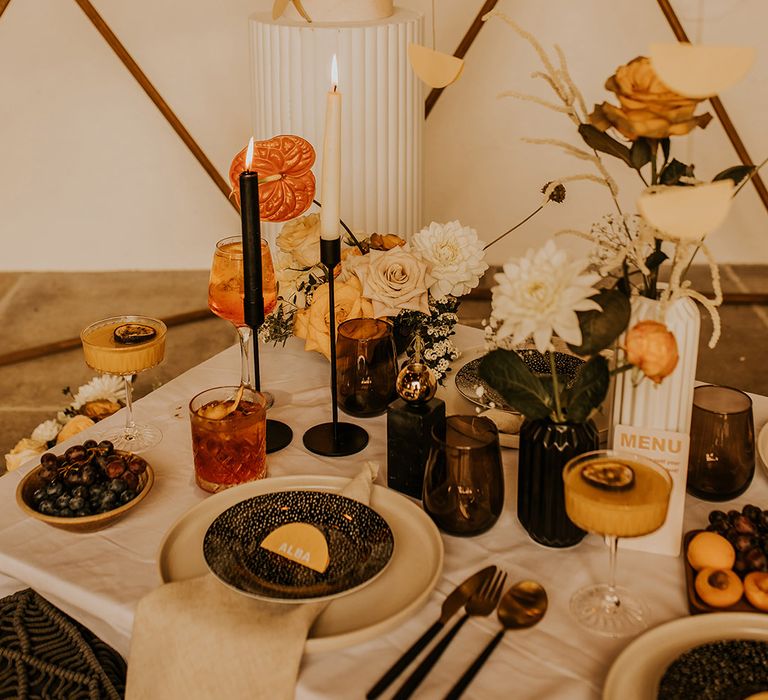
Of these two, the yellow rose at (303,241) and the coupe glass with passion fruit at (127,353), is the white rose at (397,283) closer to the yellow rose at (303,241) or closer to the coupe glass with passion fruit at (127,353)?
the yellow rose at (303,241)

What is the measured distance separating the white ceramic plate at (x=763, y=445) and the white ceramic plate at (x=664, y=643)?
0.29 metres

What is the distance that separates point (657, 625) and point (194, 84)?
2502 mm

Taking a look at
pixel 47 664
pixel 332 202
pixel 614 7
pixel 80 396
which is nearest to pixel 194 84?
pixel 614 7

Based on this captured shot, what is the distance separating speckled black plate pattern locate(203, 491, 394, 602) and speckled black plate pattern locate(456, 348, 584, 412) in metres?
0.32

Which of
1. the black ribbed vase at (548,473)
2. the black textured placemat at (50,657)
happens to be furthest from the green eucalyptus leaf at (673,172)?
the black textured placemat at (50,657)

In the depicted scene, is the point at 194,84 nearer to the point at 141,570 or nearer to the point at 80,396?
the point at 80,396

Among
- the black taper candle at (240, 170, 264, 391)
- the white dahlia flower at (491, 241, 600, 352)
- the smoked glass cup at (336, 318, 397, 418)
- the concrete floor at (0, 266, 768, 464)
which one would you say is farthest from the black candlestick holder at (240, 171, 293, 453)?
the concrete floor at (0, 266, 768, 464)

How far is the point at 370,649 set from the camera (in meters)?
0.80

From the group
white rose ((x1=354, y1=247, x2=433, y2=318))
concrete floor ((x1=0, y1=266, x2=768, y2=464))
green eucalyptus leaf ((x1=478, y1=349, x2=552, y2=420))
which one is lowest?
concrete floor ((x1=0, y1=266, x2=768, y2=464))

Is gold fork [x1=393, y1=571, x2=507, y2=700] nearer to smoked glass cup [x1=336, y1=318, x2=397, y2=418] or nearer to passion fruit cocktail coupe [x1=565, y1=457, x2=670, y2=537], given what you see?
passion fruit cocktail coupe [x1=565, y1=457, x2=670, y2=537]

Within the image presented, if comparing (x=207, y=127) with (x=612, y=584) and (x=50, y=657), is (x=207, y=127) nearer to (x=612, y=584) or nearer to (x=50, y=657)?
(x=50, y=657)

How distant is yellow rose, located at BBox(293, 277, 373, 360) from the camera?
1.21m

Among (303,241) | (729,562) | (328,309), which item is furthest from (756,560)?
(303,241)

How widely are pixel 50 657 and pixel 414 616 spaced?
432 millimetres
